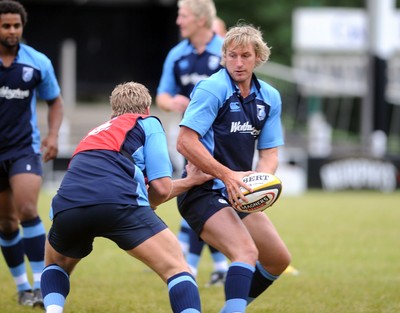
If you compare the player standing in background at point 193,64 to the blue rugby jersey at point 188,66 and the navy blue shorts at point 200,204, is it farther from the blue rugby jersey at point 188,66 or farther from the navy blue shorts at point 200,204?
the navy blue shorts at point 200,204

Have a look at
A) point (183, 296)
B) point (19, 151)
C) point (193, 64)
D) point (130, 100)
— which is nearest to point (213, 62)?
point (193, 64)

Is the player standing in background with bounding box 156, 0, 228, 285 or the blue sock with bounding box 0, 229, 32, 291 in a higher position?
the player standing in background with bounding box 156, 0, 228, 285

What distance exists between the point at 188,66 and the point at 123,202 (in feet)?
11.8

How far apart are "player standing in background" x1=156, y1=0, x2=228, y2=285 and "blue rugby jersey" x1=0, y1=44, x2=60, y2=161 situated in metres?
1.53

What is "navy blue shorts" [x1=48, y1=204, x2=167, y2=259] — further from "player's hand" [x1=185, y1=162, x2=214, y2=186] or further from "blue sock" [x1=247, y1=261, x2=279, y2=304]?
"blue sock" [x1=247, y1=261, x2=279, y2=304]

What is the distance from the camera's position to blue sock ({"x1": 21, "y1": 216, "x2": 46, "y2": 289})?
6.85m

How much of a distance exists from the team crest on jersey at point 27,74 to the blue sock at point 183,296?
8.86ft

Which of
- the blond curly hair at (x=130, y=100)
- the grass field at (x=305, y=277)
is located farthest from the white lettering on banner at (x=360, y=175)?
the blond curly hair at (x=130, y=100)

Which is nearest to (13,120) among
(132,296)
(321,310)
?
(132,296)

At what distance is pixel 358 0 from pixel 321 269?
119ft

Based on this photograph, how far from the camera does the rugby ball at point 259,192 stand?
5480 millimetres

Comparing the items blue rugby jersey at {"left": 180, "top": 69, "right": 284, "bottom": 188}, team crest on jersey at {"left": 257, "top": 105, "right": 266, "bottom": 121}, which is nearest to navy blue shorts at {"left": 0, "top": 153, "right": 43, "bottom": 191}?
blue rugby jersey at {"left": 180, "top": 69, "right": 284, "bottom": 188}

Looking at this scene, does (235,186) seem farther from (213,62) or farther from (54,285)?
(213,62)

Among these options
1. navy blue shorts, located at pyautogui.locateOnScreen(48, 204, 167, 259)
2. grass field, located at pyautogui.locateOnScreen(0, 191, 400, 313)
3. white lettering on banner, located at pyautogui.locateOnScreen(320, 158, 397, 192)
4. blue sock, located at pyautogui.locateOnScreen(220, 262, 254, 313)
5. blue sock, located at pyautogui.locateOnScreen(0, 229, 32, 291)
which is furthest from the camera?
white lettering on banner, located at pyautogui.locateOnScreen(320, 158, 397, 192)
